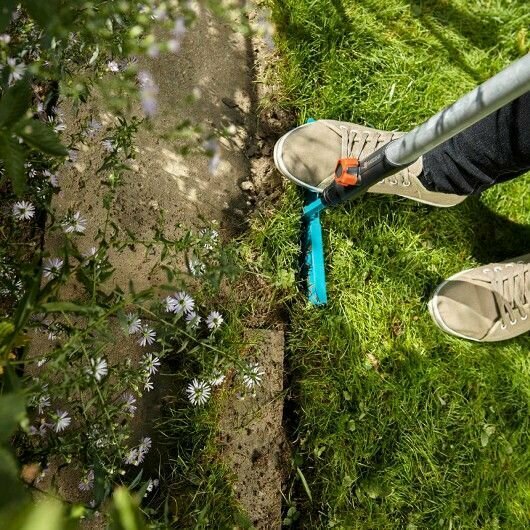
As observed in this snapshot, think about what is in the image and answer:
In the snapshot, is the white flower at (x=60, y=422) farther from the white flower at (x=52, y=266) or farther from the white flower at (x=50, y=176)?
the white flower at (x=50, y=176)

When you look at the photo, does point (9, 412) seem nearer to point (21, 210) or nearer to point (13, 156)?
point (13, 156)

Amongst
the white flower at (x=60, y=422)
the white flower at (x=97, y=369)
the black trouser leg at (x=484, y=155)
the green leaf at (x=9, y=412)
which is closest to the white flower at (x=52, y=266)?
the white flower at (x=97, y=369)

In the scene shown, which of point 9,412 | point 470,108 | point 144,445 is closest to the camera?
point 9,412

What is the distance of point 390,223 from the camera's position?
2303mm

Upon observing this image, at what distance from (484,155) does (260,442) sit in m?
1.13

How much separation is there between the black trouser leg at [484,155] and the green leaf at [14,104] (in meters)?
1.33

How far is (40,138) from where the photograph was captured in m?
1.02

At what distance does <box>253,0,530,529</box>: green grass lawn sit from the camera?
6.88ft

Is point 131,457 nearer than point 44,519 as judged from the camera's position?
No

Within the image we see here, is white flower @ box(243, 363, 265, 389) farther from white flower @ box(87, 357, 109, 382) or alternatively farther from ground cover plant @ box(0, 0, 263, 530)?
white flower @ box(87, 357, 109, 382)

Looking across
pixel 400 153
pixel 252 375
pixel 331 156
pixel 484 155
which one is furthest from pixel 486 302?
pixel 252 375

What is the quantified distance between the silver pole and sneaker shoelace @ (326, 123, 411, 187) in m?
0.61

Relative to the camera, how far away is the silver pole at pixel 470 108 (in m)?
1.19

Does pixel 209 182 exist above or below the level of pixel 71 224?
below
